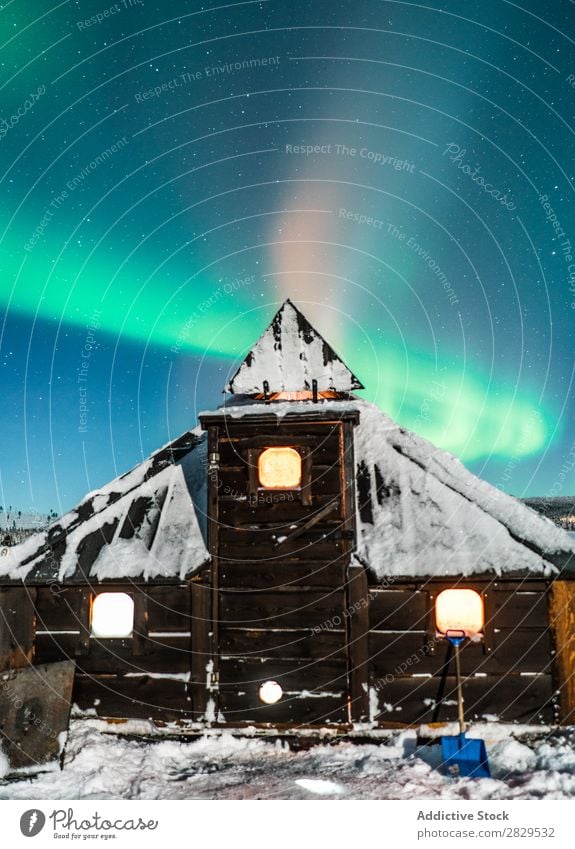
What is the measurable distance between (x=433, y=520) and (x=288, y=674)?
11.7ft

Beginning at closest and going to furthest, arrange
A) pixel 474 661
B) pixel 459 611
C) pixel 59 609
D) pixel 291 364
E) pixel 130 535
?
1. pixel 474 661
2. pixel 459 611
3. pixel 59 609
4. pixel 130 535
5. pixel 291 364

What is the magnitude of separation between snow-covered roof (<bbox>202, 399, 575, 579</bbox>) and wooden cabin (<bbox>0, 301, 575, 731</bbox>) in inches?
1.3

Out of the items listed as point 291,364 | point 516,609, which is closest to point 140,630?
point 291,364

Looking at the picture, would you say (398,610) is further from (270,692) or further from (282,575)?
(270,692)

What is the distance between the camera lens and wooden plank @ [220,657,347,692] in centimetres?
893

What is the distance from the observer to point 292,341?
37.2ft

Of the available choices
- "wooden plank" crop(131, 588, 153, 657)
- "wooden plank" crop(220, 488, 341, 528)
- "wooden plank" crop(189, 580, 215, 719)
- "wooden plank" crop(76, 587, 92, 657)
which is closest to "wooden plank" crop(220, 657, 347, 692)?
"wooden plank" crop(189, 580, 215, 719)

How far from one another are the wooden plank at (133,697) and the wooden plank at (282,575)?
195 cm

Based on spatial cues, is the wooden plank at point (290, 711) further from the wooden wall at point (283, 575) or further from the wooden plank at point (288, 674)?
the wooden plank at point (288, 674)

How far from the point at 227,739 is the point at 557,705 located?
5.34 meters

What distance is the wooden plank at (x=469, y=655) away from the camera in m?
8.88

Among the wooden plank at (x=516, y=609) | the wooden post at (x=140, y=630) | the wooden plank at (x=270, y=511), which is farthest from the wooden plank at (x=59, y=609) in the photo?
the wooden plank at (x=516, y=609)

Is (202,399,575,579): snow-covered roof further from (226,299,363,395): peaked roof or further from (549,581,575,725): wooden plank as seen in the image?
(226,299,363,395): peaked roof

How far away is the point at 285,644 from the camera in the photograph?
29.7ft
